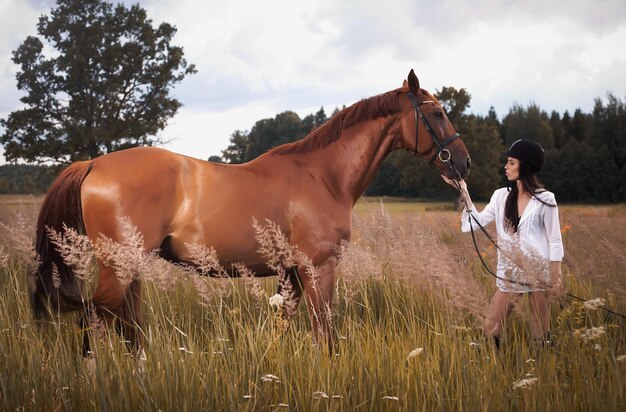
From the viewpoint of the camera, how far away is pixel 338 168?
4.71 metres

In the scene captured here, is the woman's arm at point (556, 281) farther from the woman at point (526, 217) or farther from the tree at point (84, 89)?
the tree at point (84, 89)

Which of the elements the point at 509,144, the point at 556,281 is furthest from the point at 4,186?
the point at 509,144

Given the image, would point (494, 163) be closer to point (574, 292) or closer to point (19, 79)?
point (19, 79)

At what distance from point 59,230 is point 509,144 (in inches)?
2365

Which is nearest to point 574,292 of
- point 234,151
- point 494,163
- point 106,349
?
point 106,349

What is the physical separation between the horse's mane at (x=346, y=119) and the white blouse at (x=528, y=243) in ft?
3.94

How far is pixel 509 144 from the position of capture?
58.7 m

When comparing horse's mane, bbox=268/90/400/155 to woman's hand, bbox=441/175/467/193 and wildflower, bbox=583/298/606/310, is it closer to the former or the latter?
woman's hand, bbox=441/175/467/193

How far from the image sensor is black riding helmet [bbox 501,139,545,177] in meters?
4.08

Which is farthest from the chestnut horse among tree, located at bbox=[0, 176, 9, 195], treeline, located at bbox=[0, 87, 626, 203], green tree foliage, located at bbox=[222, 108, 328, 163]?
green tree foliage, located at bbox=[222, 108, 328, 163]

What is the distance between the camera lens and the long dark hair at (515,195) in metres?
4.08

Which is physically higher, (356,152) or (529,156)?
(356,152)

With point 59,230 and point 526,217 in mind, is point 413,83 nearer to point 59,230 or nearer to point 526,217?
point 526,217

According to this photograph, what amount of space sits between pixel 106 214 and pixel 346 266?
1841 mm
